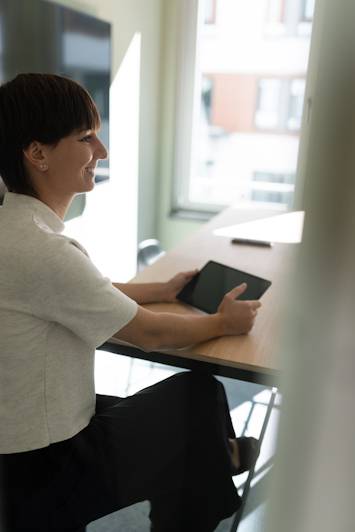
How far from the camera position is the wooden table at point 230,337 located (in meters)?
0.89

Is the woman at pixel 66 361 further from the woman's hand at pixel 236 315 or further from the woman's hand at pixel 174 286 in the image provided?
the woman's hand at pixel 174 286

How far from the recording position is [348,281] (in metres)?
0.16

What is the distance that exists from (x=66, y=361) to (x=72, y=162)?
1.34ft

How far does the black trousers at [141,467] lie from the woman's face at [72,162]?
498 millimetres

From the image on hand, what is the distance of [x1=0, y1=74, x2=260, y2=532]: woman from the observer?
2.44 feet

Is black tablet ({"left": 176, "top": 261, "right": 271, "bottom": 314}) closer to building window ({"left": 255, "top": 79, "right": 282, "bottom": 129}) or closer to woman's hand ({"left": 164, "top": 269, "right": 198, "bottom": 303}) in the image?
woman's hand ({"left": 164, "top": 269, "right": 198, "bottom": 303})

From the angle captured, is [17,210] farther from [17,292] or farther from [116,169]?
[116,169]

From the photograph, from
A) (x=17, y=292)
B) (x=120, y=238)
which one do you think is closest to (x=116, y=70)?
(x=120, y=238)

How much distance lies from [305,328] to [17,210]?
718 mm

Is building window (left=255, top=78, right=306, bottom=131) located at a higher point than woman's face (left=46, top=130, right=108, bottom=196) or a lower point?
higher

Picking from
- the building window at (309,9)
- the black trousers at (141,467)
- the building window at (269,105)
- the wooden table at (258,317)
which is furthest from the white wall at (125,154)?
the building window at (309,9)

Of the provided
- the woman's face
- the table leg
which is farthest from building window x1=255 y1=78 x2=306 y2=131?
the woman's face

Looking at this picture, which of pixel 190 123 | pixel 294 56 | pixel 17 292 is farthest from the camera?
pixel 190 123

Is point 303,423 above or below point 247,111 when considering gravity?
below
